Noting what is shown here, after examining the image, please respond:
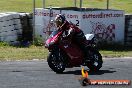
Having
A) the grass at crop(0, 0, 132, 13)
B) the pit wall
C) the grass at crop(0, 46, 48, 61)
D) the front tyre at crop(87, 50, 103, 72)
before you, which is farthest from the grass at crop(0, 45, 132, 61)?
the grass at crop(0, 0, 132, 13)

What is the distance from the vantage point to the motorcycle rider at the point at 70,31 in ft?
41.6

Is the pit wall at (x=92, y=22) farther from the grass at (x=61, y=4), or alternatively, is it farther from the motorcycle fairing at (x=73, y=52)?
the grass at (x=61, y=4)

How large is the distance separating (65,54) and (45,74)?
0.74 m

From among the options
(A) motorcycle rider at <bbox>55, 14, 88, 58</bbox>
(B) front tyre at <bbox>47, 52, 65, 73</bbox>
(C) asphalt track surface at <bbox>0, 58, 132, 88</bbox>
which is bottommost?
(C) asphalt track surface at <bbox>0, 58, 132, 88</bbox>

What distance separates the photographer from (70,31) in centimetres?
Result: 1262

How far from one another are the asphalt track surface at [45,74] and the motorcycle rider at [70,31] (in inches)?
29.1

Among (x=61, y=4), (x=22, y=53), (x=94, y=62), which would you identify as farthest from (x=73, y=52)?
(x=61, y=4)

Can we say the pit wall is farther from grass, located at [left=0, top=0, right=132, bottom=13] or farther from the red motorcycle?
grass, located at [left=0, top=0, right=132, bottom=13]

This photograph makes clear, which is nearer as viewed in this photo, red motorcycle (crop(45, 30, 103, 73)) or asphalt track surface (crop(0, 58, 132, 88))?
asphalt track surface (crop(0, 58, 132, 88))

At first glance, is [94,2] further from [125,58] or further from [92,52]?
[92,52]

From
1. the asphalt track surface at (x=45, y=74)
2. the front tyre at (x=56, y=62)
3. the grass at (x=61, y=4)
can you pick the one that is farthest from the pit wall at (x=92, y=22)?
the grass at (x=61, y=4)

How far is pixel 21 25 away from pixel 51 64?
6.71m

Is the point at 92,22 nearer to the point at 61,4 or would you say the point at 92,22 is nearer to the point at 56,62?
the point at 56,62

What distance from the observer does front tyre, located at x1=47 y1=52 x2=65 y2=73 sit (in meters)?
12.7
